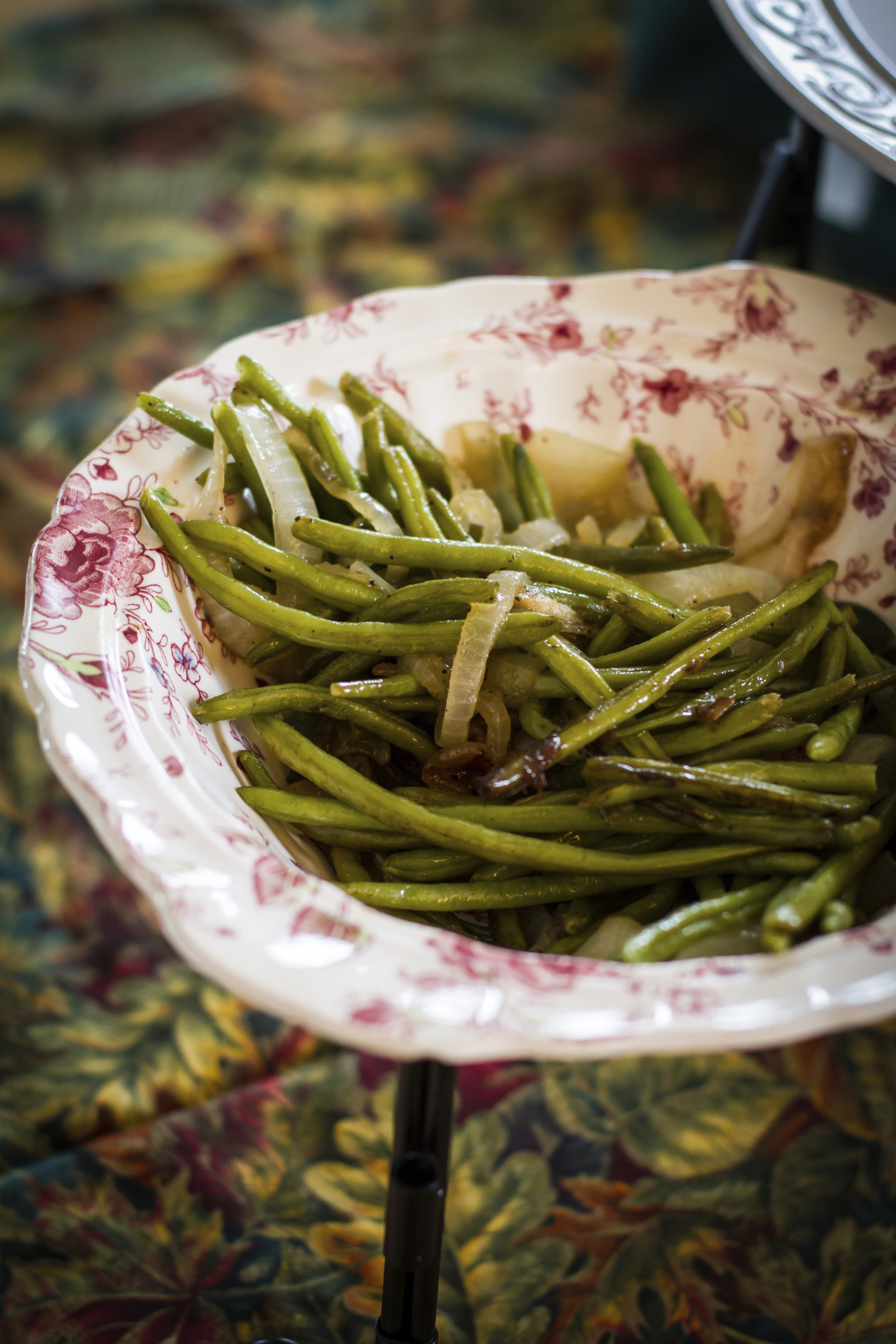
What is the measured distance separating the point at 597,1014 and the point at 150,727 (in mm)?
608

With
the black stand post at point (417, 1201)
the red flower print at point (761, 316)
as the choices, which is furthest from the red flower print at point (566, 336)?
the black stand post at point (417, 1201)

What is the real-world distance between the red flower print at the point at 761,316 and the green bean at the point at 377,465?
66cm

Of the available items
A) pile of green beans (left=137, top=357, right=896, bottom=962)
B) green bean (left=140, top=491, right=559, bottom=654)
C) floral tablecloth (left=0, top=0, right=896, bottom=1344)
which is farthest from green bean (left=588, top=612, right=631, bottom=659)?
floral tablecloth (left=0, top=0, right=896, bottom=1344)

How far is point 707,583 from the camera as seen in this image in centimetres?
158

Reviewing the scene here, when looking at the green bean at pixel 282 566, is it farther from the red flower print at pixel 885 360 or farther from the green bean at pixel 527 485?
the red flower print at pixel 885 360

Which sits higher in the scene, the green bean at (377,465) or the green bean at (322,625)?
the green bean at (377,465)

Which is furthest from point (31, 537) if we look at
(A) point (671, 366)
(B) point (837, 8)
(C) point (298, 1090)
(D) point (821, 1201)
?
(D) point (821, 1201)

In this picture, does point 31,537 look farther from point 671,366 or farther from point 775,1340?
point 775,1340

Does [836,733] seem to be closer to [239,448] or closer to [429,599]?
[429,599]

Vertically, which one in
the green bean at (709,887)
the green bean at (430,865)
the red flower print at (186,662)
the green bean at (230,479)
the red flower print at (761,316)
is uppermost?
the red flower print at (761,316)

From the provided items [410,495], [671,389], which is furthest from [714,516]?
[410,495]

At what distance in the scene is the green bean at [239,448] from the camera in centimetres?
152

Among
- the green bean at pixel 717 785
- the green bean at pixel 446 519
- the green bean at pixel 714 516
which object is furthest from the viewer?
the green bean at pixel 714 516

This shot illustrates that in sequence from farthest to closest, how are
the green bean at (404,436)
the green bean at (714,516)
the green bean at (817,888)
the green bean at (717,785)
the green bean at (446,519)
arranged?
the green bean at (714,516)
the green bean at (404,436)
the green bean at (446,519)
the green bean at (717,785)
the green bean at (817,888)
